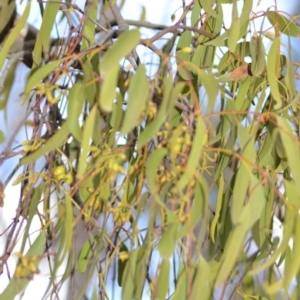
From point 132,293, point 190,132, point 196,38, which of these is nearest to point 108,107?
point 190,132

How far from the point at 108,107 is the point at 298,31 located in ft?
1.46

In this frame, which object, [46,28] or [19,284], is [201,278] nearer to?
[19,284]

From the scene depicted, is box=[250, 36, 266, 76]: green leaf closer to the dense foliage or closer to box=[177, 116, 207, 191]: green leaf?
the dense foliage

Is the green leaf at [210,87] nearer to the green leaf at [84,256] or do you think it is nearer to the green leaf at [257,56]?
the green leaf at [257,56]

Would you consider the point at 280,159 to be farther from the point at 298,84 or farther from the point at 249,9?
the point at 298,84

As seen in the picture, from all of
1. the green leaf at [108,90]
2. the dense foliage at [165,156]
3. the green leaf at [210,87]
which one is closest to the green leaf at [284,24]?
the dense foliage at [165,156]

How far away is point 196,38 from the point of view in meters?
0.77

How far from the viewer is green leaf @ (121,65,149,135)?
437mm

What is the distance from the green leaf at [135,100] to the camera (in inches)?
17.2

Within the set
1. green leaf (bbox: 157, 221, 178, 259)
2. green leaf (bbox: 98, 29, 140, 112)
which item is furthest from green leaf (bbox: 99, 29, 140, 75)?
green leaf (bbox: 157, 221, 178, 259)

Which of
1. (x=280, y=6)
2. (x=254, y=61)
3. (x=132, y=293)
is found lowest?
(x=132, y=293)

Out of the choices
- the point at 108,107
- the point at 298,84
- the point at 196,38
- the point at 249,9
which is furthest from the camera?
the point at 298,84

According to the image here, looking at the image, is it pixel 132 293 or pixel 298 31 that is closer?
pixel 132 293

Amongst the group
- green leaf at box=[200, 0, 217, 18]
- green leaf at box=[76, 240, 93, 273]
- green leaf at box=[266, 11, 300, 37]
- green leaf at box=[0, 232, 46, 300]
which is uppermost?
green leaf at box=[266, 11, 300, 37]
